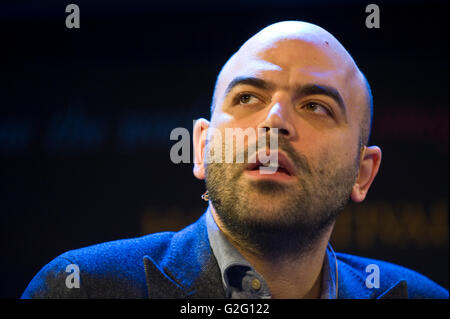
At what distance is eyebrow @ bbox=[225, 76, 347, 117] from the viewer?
158 cm

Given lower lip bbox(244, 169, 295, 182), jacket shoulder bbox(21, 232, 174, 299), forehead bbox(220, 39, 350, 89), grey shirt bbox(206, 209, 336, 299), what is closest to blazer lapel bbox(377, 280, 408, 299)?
grey shirt bbox(206, 209, 336, 299)

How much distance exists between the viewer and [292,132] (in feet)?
4.85

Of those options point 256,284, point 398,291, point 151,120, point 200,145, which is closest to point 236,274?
point 256,284

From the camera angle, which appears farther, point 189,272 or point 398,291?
point 398,291

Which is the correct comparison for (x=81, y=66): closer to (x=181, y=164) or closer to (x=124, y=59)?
(x=124, y=59)

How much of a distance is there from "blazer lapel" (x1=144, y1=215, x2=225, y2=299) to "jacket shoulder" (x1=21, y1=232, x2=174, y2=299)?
0.05 metres

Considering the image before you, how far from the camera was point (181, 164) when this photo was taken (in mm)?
2744

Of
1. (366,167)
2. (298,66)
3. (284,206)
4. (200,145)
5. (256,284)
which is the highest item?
(298,66)

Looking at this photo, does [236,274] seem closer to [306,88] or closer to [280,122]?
[280,122]

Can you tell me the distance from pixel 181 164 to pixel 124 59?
2.42ft

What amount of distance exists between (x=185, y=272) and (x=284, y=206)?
409 mm

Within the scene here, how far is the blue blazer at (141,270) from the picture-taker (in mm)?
1438

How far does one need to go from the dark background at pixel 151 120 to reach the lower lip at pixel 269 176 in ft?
4.28

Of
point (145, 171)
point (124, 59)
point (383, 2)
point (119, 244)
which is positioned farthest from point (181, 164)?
point (383, 2)
